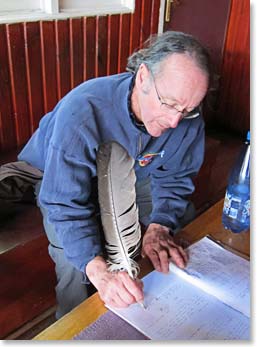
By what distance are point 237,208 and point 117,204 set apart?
0.33 metres

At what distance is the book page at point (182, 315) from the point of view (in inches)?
29.8

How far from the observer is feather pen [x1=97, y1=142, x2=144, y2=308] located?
3.04 ft

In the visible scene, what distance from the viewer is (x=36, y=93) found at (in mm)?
1854

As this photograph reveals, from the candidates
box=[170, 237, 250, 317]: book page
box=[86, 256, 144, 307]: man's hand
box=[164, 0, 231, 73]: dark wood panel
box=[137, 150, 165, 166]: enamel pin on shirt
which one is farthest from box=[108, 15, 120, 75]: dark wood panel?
box=[86, 256, 144, 307]: man's hand

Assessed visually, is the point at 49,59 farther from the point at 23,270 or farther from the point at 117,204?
the point at 117,204

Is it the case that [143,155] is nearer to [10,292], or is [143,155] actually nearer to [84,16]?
[10,292]

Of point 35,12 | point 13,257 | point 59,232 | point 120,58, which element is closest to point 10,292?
point 13,257

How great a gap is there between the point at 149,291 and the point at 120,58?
5.05 ft

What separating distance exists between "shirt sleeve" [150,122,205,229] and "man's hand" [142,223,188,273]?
0.30 feet

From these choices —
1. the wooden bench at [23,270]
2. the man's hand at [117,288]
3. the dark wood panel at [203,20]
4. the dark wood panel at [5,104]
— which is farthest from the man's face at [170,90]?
the dark wood panel at [203,20]

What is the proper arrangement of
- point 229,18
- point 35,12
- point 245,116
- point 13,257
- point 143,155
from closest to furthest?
point 143,155, point 13,257, point 35,12, point 229,18, point 245,116

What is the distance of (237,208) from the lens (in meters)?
1.11

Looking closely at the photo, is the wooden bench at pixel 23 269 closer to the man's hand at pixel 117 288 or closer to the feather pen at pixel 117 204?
the feather pen at pixel 117 204

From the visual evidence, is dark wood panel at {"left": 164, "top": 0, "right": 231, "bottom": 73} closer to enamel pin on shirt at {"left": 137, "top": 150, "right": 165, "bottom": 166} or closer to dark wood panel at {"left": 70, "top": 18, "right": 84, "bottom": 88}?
dark wood panel at {"left": 70, "top": 18, "right": 84, "bottom": 88}
